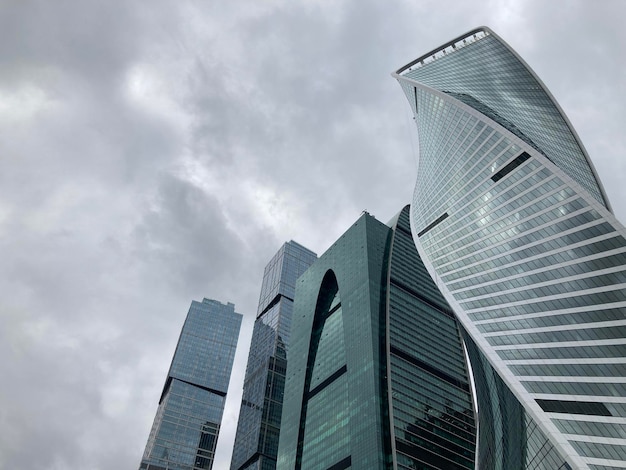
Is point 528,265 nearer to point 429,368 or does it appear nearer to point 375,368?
point 375,368

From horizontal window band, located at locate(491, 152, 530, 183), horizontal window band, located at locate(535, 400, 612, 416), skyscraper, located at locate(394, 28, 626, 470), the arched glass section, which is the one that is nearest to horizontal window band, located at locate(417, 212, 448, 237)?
skyscraper, located at locate(394, 28, 626, 470)

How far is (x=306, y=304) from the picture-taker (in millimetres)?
171500

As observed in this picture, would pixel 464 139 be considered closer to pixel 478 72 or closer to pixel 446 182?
pixel 446 182

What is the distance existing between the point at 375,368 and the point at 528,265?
178ft

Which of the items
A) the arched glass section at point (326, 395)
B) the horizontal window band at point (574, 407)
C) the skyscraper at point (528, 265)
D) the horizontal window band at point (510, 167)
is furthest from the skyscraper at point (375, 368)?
the horizontal window band at point (510, 167)

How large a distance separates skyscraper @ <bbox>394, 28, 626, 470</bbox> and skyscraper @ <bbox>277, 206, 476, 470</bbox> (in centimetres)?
1862

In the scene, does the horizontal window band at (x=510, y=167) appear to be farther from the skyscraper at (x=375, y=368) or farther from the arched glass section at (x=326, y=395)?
the arched glass section at (x=326, y=395)

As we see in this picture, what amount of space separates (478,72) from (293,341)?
105 metres

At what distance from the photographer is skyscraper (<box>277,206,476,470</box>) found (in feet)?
379

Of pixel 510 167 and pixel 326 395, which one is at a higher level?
pixel 510 167

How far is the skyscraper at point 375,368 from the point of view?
115 m

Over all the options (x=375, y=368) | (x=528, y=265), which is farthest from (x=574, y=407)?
(x=375, y=368)

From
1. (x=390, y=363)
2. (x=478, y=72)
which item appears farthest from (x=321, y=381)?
(x=478, y=72)

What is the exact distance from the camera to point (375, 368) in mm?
122375
